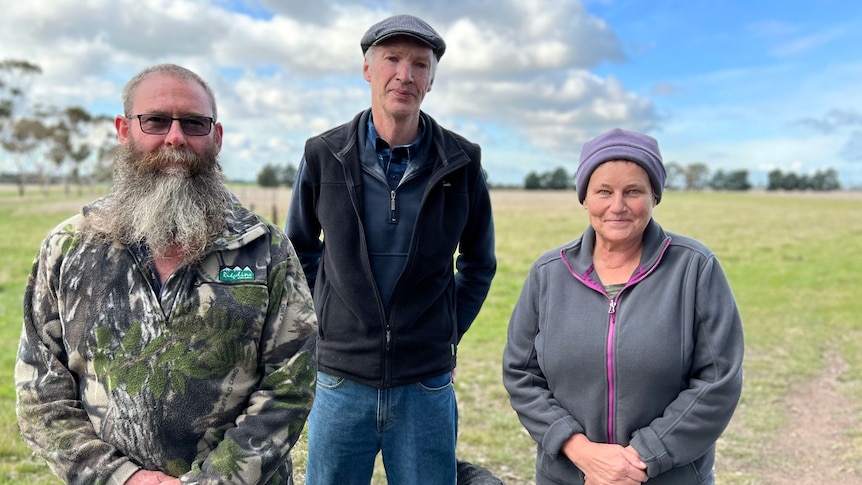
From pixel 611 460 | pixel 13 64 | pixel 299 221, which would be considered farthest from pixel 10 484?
pixel 13 64

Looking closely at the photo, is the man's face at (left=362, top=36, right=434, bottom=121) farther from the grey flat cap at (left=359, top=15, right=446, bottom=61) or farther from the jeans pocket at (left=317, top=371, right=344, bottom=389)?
the jeans pocket at (left=317, top=371, right=344, bottom=389)

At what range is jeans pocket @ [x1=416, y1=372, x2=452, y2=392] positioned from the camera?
2.93m

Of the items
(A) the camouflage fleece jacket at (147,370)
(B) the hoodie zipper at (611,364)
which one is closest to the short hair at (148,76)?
(A) the camouflage fleece jacket at (147,370)

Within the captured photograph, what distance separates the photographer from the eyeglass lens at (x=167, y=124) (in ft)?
7.18

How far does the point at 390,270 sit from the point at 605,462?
1184 millimetres

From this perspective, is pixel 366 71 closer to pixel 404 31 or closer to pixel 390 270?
pixel 404 31

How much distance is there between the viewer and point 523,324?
2619 millimetres

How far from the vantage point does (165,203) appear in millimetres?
2184

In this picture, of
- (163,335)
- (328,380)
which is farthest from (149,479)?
(328,380)

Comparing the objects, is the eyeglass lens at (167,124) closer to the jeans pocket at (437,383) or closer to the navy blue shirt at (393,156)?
the navy blue shirt at (393,156)

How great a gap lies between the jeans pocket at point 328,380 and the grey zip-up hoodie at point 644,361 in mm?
841

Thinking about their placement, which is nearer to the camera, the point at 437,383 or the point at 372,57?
the point at 372,57

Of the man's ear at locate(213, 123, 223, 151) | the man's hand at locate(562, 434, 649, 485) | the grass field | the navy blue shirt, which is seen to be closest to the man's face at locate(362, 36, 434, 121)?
the navy blue shirt

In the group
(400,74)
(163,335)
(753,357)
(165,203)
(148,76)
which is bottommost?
(753,357)
